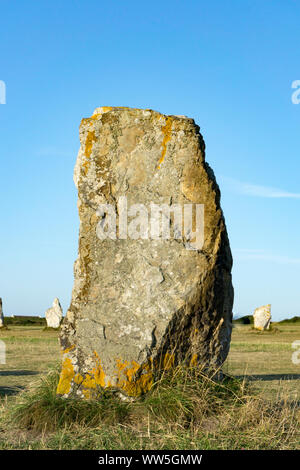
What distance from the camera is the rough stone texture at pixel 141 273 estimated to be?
6.38 meters

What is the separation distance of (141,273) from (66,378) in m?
1.47

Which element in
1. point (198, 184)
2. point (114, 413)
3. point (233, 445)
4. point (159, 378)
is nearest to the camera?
point (233, 445)

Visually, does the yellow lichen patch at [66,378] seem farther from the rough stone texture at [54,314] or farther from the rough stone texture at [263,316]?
the rough stone texture at [54,314]

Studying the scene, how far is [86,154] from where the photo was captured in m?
6.97

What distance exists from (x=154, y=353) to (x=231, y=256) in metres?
1.65

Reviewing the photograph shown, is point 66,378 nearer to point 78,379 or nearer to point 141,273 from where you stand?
point 78,379

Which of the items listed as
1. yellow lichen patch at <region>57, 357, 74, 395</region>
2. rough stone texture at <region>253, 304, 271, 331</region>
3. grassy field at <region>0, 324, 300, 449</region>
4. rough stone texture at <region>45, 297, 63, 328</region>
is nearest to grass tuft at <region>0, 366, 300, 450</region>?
grassy field at <region>0, 324, 300, 449</region>

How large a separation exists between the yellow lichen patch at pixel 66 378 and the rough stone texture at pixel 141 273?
0.04 ft

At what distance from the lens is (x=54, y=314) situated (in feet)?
114

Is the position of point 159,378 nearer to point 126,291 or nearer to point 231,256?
point 126,291

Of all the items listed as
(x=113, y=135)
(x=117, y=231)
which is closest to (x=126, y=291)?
(x=117, y=231)

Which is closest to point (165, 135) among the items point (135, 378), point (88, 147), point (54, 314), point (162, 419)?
point (88, 147)

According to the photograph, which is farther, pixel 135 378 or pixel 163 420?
pixel 135 378

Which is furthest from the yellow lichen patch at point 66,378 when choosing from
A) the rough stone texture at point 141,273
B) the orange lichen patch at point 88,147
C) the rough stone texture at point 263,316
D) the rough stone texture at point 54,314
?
the rough stone texture at point 54,314
